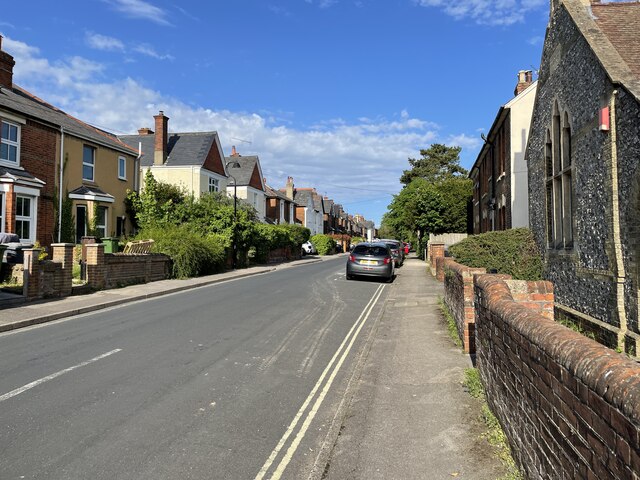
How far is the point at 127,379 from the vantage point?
19.7ft

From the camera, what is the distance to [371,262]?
788 inches

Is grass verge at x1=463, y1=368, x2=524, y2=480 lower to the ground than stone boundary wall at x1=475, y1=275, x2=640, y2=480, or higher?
lower

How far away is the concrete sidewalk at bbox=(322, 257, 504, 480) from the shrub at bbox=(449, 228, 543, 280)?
492cm

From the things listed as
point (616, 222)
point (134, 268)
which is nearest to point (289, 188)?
point (134, 268)

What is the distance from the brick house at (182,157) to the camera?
34.2 meters

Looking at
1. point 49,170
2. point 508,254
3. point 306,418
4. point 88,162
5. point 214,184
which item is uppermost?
point 214,184

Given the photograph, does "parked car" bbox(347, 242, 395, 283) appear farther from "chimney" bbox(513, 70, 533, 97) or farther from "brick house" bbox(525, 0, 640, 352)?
"chimney" bbox(513, 70, 533, 97)

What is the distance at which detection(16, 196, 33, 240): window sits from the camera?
19016 millimetres

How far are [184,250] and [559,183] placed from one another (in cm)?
1458

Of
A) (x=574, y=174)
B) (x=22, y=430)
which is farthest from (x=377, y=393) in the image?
(x=574, y=174)

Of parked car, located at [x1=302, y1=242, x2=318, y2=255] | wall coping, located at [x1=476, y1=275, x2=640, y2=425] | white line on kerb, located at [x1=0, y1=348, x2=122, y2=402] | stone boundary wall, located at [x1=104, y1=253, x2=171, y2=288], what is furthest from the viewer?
parked car, located at [x1=302, y1=242, x2=318, y2=255]

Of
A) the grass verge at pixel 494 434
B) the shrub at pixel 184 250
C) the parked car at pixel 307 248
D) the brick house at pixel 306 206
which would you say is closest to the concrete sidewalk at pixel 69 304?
the shrub at pixel 184 250

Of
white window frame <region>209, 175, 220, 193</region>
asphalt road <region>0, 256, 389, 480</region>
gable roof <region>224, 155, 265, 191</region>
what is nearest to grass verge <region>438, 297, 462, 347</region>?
asphalt road <region>0, 256, 389, 480</region>

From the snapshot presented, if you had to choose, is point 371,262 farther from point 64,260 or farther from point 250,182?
point 250,182
